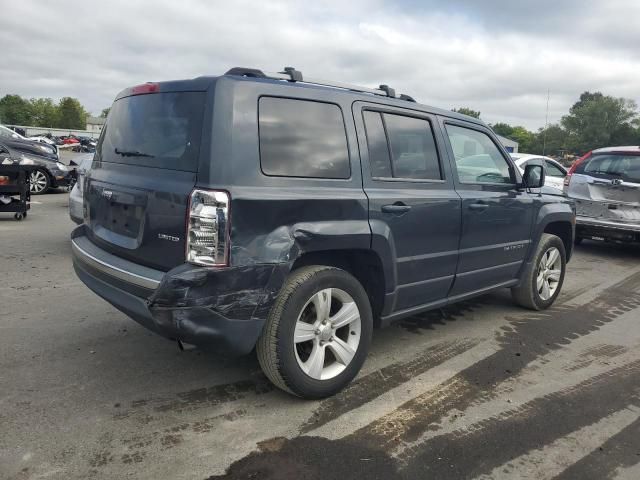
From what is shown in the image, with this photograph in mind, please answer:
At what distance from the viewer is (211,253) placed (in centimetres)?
273

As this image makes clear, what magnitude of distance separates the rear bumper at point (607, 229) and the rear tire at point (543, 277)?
10.5 feet

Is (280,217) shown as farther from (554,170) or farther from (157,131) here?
(554,170)

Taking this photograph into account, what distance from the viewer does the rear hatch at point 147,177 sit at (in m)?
2.87

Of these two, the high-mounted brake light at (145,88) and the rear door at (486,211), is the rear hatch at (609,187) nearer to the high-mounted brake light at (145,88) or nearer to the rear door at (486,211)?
the rear door at (486,211)

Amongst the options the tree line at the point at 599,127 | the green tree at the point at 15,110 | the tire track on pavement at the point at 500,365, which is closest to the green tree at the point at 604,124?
the tree line at the point at 599,127

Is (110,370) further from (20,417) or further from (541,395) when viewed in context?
(541,395)

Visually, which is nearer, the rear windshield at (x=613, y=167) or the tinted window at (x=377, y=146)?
the tinted window at (x=377, y=146)

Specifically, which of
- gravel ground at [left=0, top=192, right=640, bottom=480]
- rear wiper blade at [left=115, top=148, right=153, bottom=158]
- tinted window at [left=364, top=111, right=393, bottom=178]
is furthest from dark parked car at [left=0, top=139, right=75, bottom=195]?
tinted window at [left=364, top=111, right=393, bottom=178]

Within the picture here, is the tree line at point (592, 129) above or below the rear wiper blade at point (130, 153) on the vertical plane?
above

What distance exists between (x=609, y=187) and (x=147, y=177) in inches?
300

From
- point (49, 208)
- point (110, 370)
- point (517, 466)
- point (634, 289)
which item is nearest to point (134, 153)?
point (110, 370)

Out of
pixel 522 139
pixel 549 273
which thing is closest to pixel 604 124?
pixel 522 139

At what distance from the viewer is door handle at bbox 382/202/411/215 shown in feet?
11.3

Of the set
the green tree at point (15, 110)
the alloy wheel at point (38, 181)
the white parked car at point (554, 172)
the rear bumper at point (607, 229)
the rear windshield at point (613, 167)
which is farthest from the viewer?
the green tree at point (15, 110)
